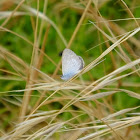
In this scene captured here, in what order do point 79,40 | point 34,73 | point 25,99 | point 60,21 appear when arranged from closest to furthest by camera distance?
point 25,99 < point 34,73 < point 79,40 < point 60,21

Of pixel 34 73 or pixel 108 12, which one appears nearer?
pixel 34 73

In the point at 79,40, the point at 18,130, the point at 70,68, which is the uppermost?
the point at 79,40

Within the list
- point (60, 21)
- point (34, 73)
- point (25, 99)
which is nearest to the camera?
point (25, 99)

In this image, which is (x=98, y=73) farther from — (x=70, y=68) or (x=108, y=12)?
(x=70, y=68)

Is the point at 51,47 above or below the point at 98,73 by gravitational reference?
above

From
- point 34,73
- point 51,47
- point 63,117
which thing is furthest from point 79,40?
point 34,73
